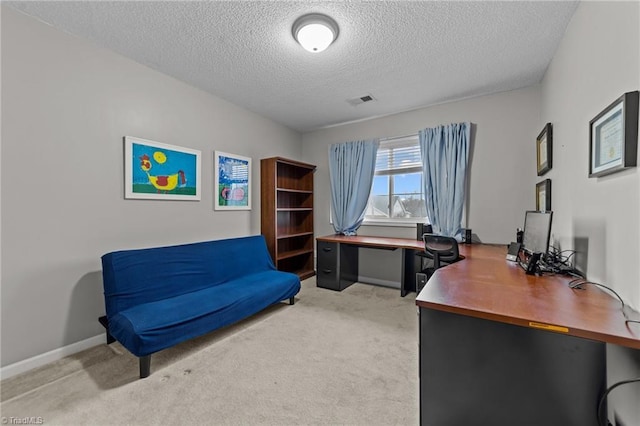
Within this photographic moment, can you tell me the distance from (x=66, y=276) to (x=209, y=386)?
A: 4.85 ft

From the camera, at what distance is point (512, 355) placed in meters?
1.16

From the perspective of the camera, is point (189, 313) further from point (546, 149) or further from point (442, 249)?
point (546, 149)

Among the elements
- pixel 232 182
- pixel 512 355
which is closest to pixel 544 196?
pixel 512 355

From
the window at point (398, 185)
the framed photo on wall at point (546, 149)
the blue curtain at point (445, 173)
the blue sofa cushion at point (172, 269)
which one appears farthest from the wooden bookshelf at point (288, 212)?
the framed photo on wall at point (546, 149)

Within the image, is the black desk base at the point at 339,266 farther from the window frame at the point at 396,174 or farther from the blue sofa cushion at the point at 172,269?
the blue sofa cushion at the point at 172,269

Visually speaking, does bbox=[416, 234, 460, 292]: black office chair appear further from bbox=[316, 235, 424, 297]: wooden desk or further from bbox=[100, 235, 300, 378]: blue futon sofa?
bbox=[100, 235, 300, 378]: blue futon sofa

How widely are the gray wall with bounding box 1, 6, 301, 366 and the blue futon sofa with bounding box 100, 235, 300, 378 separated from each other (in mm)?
292

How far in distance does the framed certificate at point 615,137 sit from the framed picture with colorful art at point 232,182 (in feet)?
10.9

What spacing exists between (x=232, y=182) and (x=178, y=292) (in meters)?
1.56

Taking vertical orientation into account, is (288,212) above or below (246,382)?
above

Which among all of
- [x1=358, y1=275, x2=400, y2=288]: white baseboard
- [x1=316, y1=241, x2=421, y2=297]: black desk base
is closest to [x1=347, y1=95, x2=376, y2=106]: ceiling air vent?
[x1=316, y1=241, x2=421, y2=297]: black desk base

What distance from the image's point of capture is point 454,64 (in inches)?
102

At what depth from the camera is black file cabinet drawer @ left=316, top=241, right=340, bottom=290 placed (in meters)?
3.74

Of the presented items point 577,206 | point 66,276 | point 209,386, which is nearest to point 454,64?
point 577,206
